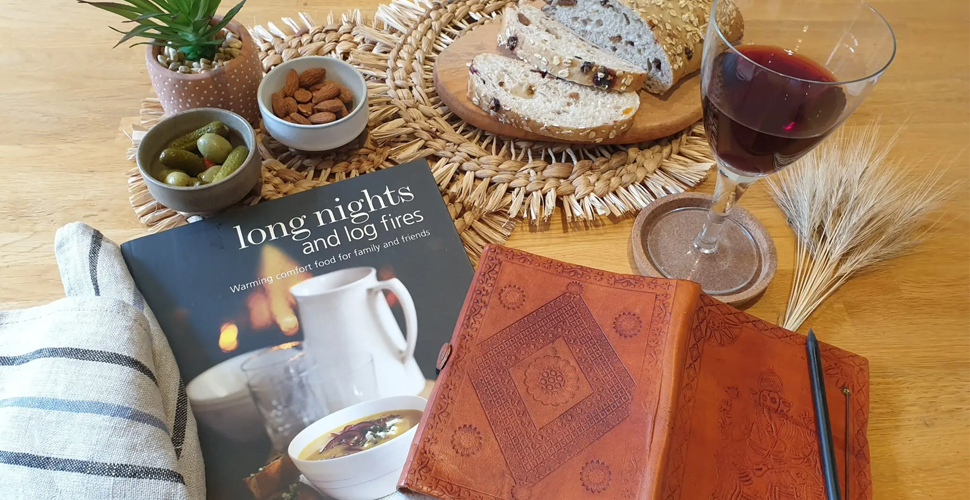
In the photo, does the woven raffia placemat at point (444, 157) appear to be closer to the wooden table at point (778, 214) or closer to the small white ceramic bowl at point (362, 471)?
the wooden table at point (778, 214)

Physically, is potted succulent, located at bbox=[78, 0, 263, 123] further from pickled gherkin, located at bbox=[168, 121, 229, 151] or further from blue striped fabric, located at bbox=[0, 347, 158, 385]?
blue striped fabric, located at bbox=[0, 347, 158, 385]

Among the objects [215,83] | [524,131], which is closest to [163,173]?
[215,83]

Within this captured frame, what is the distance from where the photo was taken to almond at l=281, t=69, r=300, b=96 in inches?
31.1

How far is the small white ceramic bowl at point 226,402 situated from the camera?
1.92 feet

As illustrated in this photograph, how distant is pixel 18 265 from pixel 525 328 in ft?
1.89

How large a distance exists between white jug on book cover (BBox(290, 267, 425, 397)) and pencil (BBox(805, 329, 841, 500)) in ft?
1.19

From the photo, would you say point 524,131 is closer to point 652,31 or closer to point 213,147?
point 652,31

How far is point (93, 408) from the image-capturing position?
1.68ft

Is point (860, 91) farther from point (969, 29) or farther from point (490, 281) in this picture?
point (969, 29)

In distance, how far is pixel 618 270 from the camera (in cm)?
73

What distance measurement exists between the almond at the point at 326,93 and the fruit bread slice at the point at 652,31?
15.2 inches

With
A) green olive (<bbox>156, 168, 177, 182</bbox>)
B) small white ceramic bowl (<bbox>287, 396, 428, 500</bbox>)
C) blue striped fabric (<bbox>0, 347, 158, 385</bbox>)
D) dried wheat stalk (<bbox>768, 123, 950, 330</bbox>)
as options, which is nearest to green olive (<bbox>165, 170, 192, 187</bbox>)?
green olive (<bbox>156, 168, 177, 182</bbox>)

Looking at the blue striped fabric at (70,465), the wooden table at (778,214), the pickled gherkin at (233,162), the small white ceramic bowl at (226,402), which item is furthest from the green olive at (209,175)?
the blue striped fabric at (70,465)

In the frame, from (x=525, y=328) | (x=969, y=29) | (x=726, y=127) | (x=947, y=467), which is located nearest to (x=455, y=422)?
(x=525, y=328)
